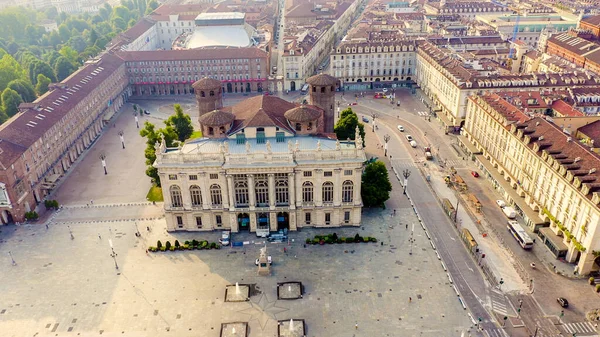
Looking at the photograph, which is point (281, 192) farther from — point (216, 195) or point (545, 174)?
point (545, 174)

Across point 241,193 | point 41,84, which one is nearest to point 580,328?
point 241,193

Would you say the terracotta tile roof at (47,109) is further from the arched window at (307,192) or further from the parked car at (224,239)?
the arched window at (307,192)

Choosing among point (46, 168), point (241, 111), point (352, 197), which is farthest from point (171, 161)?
point (46, 168)

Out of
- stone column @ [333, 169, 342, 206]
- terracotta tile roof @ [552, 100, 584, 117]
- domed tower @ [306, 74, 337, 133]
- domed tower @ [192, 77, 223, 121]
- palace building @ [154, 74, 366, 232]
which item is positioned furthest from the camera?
terracotta tile roof @ [552, 100, 584, 117]

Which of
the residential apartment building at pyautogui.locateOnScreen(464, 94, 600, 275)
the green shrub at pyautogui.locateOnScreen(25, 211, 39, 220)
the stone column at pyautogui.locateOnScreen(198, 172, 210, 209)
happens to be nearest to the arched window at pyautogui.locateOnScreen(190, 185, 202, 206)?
the stone column at pyautogui.locateOnScreen(198, 172, 210, 209)

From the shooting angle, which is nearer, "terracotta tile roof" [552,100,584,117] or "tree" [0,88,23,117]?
"terracotta tile roof" [552,100,584,117]

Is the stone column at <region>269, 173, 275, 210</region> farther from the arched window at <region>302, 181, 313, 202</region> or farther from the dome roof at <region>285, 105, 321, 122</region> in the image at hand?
the dome roof at <region>285, 105, 321, 122</region>
